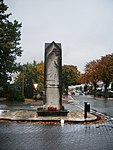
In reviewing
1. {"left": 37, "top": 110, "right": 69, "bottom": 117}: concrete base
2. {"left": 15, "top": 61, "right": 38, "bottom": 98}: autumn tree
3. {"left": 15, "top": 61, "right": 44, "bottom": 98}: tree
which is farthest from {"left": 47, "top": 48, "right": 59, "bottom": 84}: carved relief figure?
{"left": 15, "top": 61, "right": 38, "bottom": 98}: autumn tree

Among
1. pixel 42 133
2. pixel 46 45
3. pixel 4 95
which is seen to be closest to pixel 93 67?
pixel 4 95

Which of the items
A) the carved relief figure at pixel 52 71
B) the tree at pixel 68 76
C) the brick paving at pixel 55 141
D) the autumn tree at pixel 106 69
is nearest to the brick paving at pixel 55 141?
the brick paving at pixel 55 141

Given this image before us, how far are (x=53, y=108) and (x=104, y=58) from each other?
186 feet

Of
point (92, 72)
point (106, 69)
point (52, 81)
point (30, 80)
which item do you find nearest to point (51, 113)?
point (52, 81)

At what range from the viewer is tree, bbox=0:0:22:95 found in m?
39.6

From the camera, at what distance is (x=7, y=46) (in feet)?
128

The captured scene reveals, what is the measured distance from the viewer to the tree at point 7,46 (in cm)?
3959

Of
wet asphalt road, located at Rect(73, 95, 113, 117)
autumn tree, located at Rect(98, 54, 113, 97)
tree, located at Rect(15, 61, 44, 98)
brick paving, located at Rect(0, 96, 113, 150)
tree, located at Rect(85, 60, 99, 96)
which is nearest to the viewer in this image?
brick paving, located at Rect(0, 96, 113, 150)

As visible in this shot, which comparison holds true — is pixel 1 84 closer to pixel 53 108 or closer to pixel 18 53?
pixel 18 53

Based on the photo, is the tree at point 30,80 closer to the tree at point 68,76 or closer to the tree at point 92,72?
the tree at point 92,72

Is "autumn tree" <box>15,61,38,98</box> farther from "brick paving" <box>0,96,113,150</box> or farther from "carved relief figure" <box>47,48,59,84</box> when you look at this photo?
"brick paving" <box>0,96,113,150</box>

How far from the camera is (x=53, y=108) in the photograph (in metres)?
20.0

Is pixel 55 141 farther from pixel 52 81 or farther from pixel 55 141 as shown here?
pixel 52 81

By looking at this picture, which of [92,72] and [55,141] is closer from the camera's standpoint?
[55,141]
